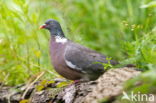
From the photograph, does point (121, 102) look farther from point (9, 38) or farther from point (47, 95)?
point (9, 38)

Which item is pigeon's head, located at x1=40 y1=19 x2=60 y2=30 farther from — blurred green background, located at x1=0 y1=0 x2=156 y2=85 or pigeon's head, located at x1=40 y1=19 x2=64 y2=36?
blurred green background, located at x1=0 y1=0 x2=156 y2=85

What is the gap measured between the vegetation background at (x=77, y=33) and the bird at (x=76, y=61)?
0.91 ft

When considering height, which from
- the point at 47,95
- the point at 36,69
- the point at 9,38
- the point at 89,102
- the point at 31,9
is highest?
the point at 31,9

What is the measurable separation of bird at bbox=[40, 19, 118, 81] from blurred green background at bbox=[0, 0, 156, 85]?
0.28m

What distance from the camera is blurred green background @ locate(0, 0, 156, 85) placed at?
13.4ft

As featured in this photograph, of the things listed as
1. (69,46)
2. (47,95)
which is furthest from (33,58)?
(47,95)

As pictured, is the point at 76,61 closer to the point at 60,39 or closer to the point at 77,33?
the point at 60,39

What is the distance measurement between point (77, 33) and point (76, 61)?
3.79ft

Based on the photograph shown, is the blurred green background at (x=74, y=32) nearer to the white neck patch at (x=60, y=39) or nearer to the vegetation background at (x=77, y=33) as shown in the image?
the vegetation background at (x=77, y=33)

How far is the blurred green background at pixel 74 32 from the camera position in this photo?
4.07 meters

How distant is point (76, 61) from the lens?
16.2 ft

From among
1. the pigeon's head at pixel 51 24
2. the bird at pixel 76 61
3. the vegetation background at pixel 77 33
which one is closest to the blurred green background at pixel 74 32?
the vegetation background at pixel 77 33

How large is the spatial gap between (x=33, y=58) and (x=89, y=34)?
2203mm

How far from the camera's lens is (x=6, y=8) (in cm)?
548
